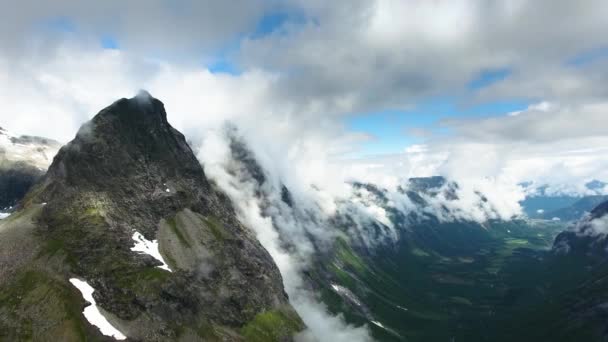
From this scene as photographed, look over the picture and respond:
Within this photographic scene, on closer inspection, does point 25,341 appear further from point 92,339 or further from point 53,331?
point 92,339

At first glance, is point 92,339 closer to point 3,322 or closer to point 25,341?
point 25,341

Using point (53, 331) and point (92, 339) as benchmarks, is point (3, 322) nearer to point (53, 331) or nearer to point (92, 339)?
point (53, 331)

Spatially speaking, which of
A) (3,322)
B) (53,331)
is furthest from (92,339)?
(3,322)

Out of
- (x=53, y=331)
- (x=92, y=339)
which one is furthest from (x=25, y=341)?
(x=92, y=339)

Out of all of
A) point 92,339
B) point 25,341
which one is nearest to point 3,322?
point 25,341
